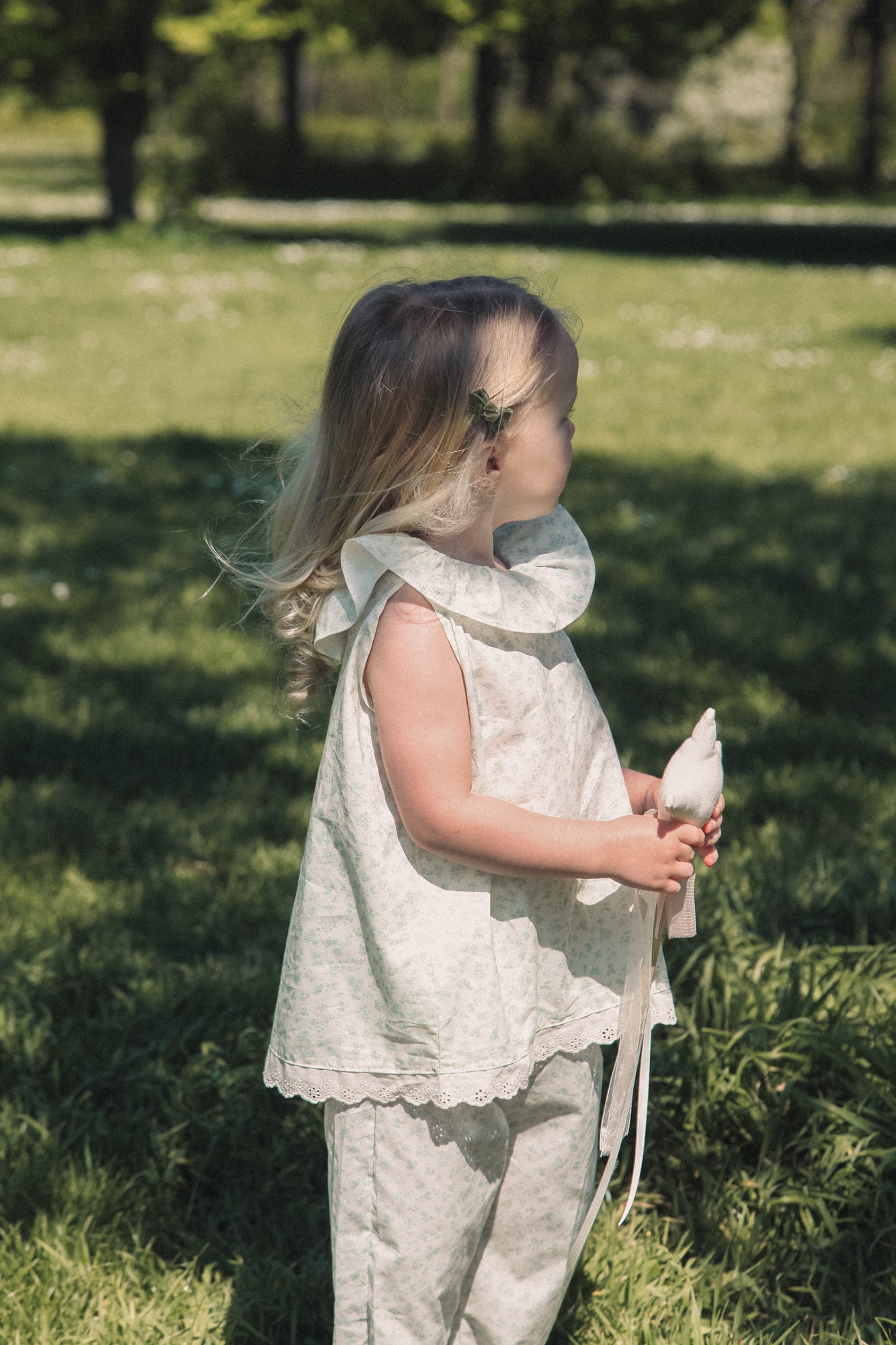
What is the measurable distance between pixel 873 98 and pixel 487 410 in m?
33.5

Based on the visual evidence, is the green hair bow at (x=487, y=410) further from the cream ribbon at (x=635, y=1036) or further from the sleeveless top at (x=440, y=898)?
the cream ribbon at (x=635, y=1036)

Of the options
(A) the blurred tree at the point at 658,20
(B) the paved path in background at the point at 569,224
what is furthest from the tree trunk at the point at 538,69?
(B) the paved path in background at the point at 569,224

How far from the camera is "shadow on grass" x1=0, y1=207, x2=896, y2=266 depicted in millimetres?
19062

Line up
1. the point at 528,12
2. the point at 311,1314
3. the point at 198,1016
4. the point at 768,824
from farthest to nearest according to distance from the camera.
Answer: the point at 528,12, the point at 768,824, the point at 198,1016, the point at 311,1314

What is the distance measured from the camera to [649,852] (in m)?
1.55

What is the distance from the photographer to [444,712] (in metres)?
1.50

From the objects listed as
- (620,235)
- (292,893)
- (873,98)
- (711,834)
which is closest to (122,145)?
(620,235)

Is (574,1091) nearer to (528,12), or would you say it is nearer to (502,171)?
(528,12)

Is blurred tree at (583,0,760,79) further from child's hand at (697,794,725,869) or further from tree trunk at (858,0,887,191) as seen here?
child's hand at (697,794,725,869)

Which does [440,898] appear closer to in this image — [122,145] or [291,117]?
[122,145]

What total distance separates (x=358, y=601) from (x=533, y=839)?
0.33 metres

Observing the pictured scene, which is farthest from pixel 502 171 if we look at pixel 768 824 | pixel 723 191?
pixel 768 824

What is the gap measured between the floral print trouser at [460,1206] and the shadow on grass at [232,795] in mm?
376

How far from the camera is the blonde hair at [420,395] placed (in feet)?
5.03
